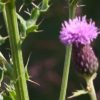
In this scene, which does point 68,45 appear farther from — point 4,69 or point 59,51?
point 59,51

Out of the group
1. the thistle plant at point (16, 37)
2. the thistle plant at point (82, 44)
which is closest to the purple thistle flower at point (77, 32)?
the thistle plant at point (82, 44)

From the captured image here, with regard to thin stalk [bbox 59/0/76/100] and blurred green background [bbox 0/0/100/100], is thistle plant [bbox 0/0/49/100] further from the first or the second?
blurred green background [bbox 0/0/100/100]

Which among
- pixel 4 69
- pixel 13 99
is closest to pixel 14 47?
pixel 4 69

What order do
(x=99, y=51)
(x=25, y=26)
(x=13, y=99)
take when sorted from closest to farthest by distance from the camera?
(x=25, y=26) → (x=13, y=99) → (x=99, y=51)

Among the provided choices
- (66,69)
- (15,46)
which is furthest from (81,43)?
(15,46)

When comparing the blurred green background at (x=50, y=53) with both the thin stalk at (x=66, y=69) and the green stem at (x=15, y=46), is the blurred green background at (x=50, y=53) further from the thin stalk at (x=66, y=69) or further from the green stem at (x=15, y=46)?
the green stem at (x=15, y=46)

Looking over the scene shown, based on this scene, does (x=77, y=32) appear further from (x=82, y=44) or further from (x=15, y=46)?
(x=15, y=46)
